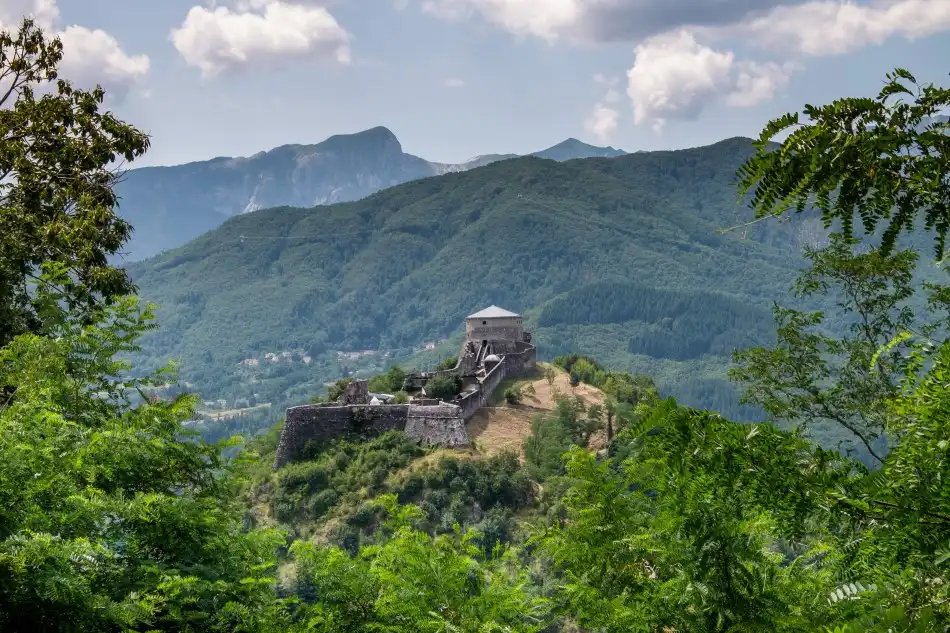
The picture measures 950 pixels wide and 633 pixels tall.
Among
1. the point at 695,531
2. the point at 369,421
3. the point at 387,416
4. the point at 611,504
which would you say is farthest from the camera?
the point at 369,421

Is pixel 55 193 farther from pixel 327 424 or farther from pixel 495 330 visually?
pixel 495 330

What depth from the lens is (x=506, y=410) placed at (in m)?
47.1

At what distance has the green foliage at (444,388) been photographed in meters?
46.3

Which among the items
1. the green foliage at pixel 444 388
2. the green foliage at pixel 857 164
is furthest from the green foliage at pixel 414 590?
the green foliage at pixel 444 388

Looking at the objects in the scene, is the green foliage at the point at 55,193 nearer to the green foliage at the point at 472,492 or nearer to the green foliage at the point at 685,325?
the green foliage at the point at 472,492

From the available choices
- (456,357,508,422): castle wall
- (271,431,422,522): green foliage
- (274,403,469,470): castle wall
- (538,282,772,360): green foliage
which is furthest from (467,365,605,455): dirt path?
(538,282,772,360): green foliage

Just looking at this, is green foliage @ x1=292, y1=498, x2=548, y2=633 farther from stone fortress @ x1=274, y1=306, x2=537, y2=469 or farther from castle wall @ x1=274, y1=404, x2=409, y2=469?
castle wall @ x1=274, y1=404, x2=409, y2=469

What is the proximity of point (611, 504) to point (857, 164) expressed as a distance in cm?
524

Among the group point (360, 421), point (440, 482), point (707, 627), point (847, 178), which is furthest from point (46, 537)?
point (360, 421)

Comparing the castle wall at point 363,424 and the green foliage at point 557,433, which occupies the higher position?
the castle wall at point 363,424

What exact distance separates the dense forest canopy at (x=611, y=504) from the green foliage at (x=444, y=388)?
30.9 metres

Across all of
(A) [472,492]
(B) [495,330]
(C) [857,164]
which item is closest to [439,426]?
(A) [472,492]

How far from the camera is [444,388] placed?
46375 mm

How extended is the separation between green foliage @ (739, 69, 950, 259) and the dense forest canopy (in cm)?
1
